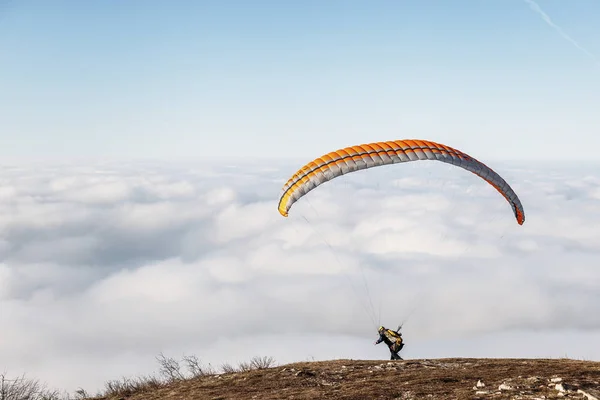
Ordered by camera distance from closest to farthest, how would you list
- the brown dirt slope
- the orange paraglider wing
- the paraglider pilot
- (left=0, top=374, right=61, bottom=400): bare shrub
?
the brown dirt slope, the orange paraglider wing, the paraglider pilot, (left=0, top=374, right=61, bottom=400): bare shrub

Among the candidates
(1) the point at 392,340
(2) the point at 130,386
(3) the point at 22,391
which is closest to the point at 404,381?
(1) the point at 392,340

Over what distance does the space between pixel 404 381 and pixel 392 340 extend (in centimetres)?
506

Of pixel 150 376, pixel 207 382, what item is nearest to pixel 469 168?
pixel 207 382

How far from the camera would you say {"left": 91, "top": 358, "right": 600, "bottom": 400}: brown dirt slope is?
1135 cm

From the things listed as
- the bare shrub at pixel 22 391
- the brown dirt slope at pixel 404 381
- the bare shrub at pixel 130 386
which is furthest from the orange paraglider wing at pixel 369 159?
the bare shrub at pixel 22 391

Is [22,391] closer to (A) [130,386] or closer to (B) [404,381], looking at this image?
(A) [130,386]

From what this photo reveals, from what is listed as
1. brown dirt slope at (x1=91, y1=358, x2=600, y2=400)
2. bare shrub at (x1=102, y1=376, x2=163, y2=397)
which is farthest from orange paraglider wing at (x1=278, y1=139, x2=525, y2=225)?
bare shrub at (x1=102, y1=376, x2=163, y2=397)

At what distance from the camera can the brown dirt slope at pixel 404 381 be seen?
11352 mm

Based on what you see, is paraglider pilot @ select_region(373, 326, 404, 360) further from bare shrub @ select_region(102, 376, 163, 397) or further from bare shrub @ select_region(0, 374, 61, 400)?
bare shrub @ select_region(0, 374, 61, 400)

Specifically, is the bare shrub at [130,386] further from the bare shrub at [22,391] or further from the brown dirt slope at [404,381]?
the bare shrub at [22,391]

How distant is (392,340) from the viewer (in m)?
18.6

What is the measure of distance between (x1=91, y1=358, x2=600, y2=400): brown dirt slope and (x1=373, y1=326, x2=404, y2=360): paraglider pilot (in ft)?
4.69

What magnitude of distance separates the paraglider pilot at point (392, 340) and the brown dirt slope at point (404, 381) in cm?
143

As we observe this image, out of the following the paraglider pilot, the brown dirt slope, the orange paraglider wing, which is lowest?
the brown dirt slope
